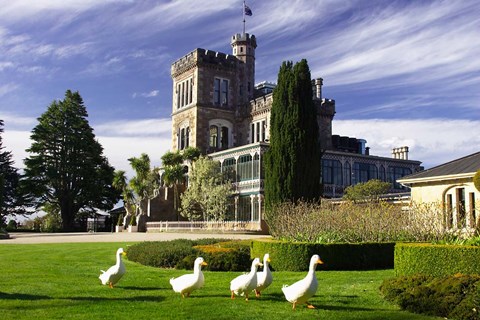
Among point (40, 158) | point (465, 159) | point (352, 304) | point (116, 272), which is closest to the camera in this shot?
point (352, 304)

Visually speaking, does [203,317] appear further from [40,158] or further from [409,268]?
[40,158]

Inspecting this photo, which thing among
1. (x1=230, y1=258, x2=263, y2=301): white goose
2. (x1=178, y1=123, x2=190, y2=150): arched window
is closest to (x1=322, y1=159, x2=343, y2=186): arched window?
(x1=178, y1=123, x2=190, y2=150): arched window

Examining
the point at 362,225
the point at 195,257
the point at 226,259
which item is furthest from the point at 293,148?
the point at 226,259

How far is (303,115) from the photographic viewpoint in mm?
29812

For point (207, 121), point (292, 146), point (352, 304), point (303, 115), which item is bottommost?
point (352, 304)

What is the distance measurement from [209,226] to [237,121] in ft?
59.4

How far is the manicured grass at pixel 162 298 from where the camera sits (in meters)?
8.50

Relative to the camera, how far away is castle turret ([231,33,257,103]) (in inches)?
2295

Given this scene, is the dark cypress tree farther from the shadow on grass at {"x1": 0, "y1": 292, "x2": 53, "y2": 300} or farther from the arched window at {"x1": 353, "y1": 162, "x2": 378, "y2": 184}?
the shadow on grass at {"x1": 0, "y1": 292, "x2": 53, "y2": 300}

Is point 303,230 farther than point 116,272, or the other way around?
point 303,230

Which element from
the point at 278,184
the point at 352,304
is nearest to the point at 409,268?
the point at 352,304

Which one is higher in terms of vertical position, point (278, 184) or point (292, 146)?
point (292, 146)

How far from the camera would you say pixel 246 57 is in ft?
192

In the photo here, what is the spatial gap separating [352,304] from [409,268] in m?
2.82
